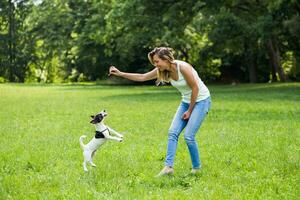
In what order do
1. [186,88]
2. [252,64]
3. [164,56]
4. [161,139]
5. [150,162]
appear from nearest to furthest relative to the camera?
[164,56] < [186,88] < [150,162] < [161,139] < [252,64]

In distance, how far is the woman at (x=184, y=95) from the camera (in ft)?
26.6

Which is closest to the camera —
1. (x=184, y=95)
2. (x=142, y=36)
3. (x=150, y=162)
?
(x=184, y=95)

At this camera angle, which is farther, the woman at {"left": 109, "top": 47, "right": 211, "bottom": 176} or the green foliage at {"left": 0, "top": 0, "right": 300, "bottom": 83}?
the green foliage at {"left": 0, "top": 0, "right": 300, "bottom": 83}

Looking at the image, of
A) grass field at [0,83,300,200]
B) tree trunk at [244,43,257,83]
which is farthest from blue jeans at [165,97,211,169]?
tree trunk at [244,43,257,83]

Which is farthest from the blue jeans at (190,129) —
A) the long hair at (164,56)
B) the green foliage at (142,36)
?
the green foliage at (142,36)

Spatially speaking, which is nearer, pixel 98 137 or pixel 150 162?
pixel 98 137

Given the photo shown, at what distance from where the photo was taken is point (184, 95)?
27.9ft

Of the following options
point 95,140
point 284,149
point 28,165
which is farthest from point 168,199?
point 284,149

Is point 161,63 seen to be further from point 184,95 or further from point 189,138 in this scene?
point 189,138

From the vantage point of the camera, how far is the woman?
812 cm

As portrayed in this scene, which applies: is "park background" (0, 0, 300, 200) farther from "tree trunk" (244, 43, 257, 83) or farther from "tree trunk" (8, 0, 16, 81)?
"tree trunk" (8, 0, 16, 81)

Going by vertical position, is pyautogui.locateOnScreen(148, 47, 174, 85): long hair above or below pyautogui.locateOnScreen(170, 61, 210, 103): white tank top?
above

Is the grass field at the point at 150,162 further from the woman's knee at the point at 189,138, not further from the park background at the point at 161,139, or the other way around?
the woman's knee at the point at 189,138

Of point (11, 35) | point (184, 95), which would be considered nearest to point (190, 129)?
point (184, 95)
